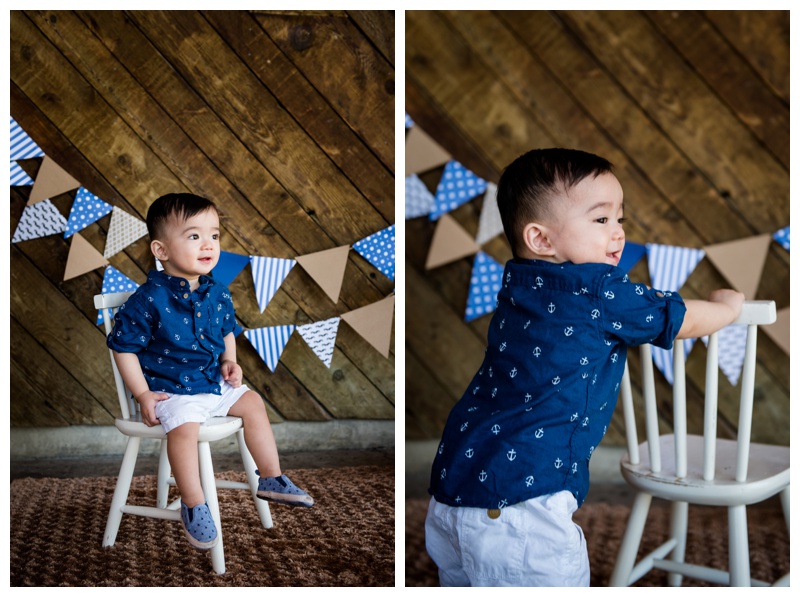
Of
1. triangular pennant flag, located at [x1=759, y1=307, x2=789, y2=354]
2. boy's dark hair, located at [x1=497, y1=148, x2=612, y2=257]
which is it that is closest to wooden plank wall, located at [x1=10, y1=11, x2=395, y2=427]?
boy's dark hair, located at [x1=497, y1=148, x2=612, y2=257]

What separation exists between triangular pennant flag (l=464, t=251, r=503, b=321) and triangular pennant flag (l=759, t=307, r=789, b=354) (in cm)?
77

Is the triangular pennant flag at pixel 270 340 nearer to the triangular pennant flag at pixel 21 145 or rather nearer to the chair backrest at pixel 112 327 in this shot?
the chair backrest at pixel 112 327

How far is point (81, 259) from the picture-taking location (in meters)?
1.61

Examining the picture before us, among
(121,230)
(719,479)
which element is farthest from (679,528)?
(121,230)

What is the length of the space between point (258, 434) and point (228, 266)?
351 millimetres

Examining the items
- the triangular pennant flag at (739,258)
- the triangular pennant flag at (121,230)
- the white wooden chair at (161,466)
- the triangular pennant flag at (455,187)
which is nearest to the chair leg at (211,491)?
the white wooden chair at (161,466)

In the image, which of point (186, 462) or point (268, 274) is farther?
point (268, 274)

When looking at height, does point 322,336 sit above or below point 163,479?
above

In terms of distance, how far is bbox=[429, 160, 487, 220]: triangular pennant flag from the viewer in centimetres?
223

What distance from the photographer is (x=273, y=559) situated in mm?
1509

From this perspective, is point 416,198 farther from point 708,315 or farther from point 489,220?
point 708,315

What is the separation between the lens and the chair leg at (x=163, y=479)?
1.57 metres

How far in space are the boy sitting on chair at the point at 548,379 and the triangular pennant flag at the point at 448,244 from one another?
3.41 feet

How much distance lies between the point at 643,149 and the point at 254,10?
4.03ft
